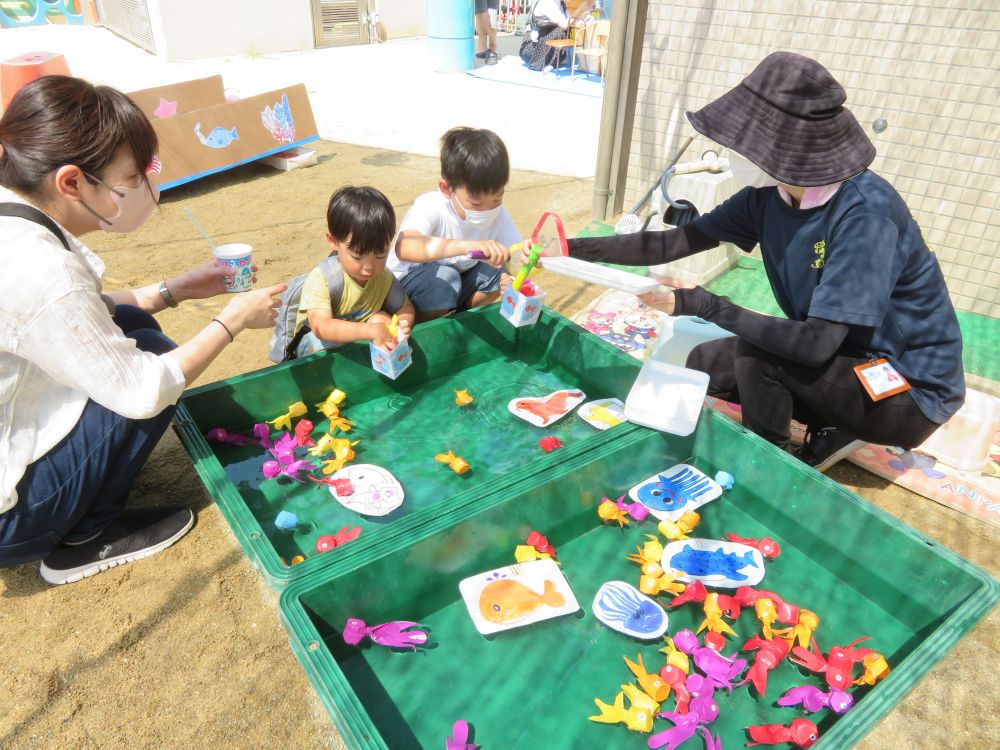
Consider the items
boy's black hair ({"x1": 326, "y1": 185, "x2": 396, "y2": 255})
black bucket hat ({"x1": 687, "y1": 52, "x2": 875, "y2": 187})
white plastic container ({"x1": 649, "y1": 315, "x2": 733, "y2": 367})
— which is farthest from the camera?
white plastic container ({"x1": 649, "y1": 315, "x2": 733, "y2": 367})

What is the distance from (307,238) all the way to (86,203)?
2446 mm

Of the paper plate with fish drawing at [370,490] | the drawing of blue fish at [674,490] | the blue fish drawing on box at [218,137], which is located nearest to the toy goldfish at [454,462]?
the paper plate with fish drawing at [370,490]

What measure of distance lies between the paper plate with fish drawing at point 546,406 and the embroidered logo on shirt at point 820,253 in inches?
34.8

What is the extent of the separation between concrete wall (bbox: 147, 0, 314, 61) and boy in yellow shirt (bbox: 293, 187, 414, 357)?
8.88 metres

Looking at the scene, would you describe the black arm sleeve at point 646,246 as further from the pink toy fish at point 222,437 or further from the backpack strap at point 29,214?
the backpack strap at point 29,214

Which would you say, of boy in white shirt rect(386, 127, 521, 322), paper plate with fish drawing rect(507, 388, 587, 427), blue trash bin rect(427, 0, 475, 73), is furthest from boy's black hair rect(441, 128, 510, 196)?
blue trash bin rect(427, 0, 475, 73)

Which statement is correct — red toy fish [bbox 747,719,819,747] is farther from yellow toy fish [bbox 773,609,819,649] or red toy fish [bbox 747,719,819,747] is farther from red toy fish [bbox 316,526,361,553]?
red toy fish [bbox 316,526,361,553]

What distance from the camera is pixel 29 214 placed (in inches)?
50.7

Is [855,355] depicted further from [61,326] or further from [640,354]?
[61,326]

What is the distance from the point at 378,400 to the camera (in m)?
2.35

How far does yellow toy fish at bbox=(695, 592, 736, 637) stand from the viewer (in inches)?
61.0

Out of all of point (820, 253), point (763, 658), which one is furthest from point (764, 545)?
point (820, 253)

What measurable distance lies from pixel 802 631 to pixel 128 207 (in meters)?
1.80

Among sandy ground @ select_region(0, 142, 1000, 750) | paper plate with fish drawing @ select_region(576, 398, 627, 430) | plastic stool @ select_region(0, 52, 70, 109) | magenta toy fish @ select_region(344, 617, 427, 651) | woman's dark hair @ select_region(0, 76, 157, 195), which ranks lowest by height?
sandy ground @ select_region(0, 142, 1000, 750)
